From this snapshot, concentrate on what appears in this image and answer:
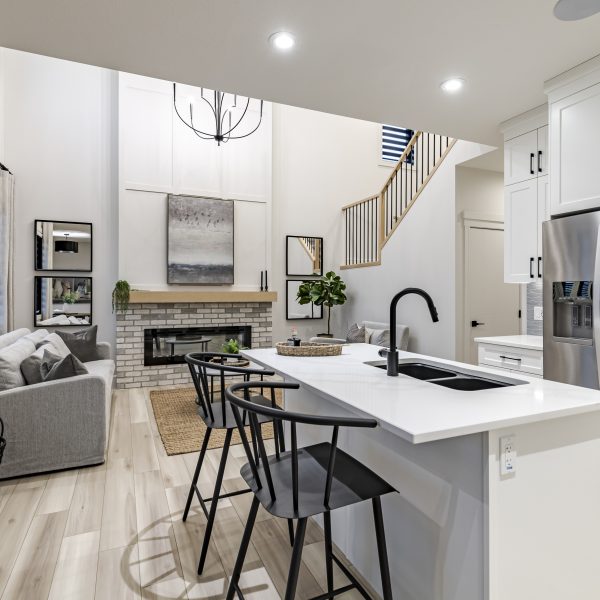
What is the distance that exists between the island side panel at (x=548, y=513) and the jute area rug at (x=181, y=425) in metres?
2.56

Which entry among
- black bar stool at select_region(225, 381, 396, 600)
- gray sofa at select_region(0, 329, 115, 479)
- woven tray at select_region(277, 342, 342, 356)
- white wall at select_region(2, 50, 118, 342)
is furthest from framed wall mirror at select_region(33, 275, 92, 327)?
black bar stool at select_region(225, 381, 396, 600)

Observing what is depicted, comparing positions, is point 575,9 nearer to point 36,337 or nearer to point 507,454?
point 507,454

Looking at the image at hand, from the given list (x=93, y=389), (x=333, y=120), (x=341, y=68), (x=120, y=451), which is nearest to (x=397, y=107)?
(x=341, y=68)

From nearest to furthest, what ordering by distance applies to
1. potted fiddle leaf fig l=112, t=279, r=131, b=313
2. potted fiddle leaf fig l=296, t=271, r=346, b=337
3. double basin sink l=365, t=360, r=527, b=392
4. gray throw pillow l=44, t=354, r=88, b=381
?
1. double basin sink l=365, t=360, r=527, b=392
2. gray throw pillow l=44, t=354, r=88, b=381
3. potted fiddle leaf fig l=112, t=279, r=131, b=313
4. potted fiddle leaf fig l=296, t=271, r=346, b=337

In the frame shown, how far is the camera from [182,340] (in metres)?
6.13

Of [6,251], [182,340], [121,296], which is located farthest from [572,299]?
[6,251]

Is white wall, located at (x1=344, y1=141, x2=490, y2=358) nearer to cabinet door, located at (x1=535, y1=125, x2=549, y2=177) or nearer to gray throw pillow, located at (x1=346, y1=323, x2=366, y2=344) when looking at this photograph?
gray throw pillow, located at (x1=346, y1=323, x2=366, y2=344)

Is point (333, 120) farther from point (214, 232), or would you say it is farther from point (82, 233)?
point (82, 233)

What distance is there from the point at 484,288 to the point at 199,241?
12.7 ft

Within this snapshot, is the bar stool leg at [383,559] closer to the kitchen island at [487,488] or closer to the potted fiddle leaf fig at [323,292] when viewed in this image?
the kitchen island at [487,488]

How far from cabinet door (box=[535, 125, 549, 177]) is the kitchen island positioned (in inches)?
92.1

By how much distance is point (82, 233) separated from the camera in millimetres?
5785

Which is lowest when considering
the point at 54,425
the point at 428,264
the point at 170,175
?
the point at 54,425

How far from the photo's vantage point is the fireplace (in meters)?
5.95
